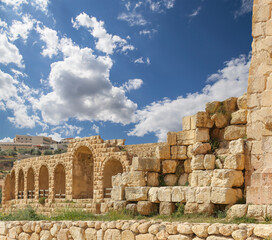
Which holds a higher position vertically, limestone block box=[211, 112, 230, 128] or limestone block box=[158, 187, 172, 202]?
limestone block box=[211, 112, 230, 128]

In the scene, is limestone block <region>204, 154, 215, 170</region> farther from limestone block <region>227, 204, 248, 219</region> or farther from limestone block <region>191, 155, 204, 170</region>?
limestone block <region>227, 204, 248, 219</region>

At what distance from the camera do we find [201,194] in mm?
7660

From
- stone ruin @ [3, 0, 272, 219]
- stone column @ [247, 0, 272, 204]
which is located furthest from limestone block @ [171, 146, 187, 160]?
stone column @ [247, 0, 272, 204]

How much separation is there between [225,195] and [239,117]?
2180 mm

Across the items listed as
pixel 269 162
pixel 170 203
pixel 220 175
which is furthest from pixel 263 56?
pixel 170 203

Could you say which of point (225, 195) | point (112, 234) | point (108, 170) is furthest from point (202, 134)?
point (108, 170)

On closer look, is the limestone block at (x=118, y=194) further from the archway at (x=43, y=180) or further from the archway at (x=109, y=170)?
the archway at (x=43, y=180)

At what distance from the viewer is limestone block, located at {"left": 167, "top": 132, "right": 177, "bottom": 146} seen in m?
9.58

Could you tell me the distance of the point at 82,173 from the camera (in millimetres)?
20750

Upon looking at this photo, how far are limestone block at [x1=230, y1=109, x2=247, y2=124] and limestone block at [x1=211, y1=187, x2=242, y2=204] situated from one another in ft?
6.05

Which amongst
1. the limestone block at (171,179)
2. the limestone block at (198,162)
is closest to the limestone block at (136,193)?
the limestone block at (171,179)

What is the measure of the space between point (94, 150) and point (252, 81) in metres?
12.3

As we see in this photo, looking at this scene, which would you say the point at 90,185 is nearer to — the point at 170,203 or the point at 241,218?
the point at 170,203

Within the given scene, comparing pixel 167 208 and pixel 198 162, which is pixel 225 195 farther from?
pixel 167 208
